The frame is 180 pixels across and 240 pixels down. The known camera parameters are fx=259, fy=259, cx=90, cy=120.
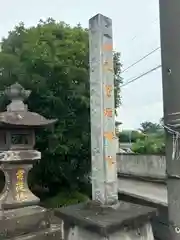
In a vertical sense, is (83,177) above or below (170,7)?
below

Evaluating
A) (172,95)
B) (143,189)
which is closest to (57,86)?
(143,189)

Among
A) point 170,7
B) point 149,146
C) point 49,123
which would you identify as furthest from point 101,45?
point 149,146

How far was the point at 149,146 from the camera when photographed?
12078mm

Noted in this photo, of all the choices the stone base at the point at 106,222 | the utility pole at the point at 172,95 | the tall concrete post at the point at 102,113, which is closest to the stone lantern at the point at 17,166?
the tall concrete post at the point at 102,113

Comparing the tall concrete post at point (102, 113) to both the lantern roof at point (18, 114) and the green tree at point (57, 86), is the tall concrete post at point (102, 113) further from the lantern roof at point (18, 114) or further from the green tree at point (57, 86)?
the green tree at point (57, 86)

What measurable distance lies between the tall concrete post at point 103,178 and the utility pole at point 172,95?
933mm

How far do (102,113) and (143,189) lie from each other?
6786 millimetres

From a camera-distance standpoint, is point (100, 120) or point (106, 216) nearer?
point (106, 216)

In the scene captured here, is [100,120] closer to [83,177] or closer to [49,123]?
[49,123]

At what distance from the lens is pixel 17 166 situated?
599 cm

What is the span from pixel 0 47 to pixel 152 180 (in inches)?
301

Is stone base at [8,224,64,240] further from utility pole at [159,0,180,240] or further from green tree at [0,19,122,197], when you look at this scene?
utility pole at [159,0,180,240]

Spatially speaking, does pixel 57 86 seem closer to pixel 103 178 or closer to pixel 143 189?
pixel 143 189

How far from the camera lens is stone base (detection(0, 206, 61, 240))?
5.65 m
